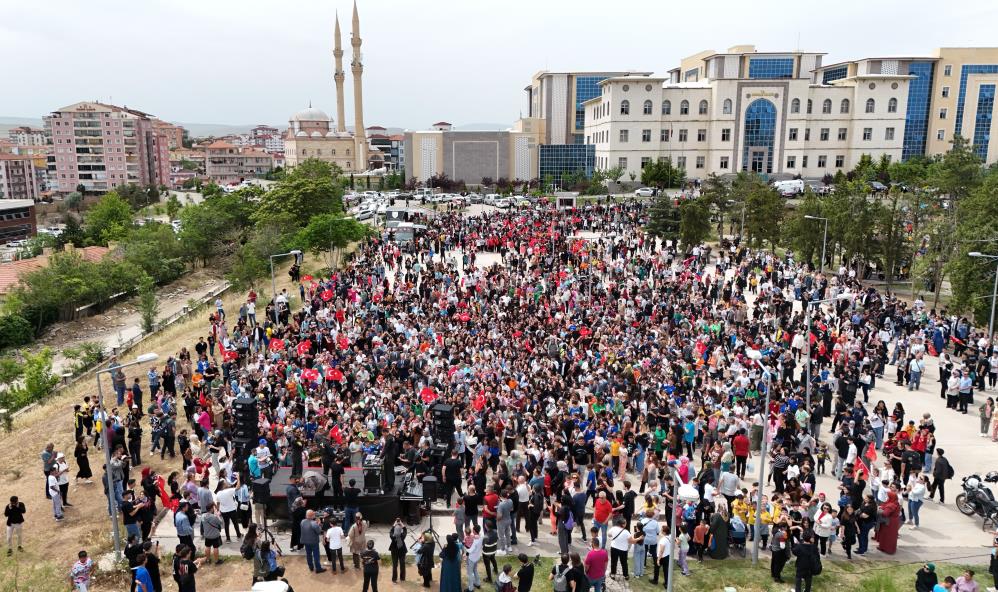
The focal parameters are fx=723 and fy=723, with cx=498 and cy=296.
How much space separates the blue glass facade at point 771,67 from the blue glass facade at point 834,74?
874 cm

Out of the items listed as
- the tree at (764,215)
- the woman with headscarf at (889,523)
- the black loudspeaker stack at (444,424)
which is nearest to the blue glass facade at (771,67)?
the tree at (764,215)

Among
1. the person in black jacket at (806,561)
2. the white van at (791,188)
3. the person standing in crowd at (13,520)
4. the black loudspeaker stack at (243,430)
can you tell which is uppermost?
the white van at (791,188)

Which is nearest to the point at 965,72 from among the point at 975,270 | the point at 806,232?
the point at 806,232

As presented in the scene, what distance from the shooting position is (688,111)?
79.7 metres

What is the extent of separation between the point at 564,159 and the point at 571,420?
74757 millimetres

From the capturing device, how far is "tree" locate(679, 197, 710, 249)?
41.6m

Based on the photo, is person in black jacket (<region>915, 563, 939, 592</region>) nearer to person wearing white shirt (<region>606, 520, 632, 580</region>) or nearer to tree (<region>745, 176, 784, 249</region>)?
person wearing white shirt (<region>606, 520, 632, 580</region>)

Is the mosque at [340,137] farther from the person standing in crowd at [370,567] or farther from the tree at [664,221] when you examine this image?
the person standing in crowd at [370,567]

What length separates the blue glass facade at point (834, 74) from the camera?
88.2 m

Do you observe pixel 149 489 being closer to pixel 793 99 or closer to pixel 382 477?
pixel 382 477

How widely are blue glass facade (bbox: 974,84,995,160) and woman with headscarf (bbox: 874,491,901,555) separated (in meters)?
89.8

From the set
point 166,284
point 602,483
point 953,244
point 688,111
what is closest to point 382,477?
point 602,483

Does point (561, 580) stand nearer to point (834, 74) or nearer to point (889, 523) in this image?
point (889, 523)

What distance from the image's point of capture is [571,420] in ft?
54.8
